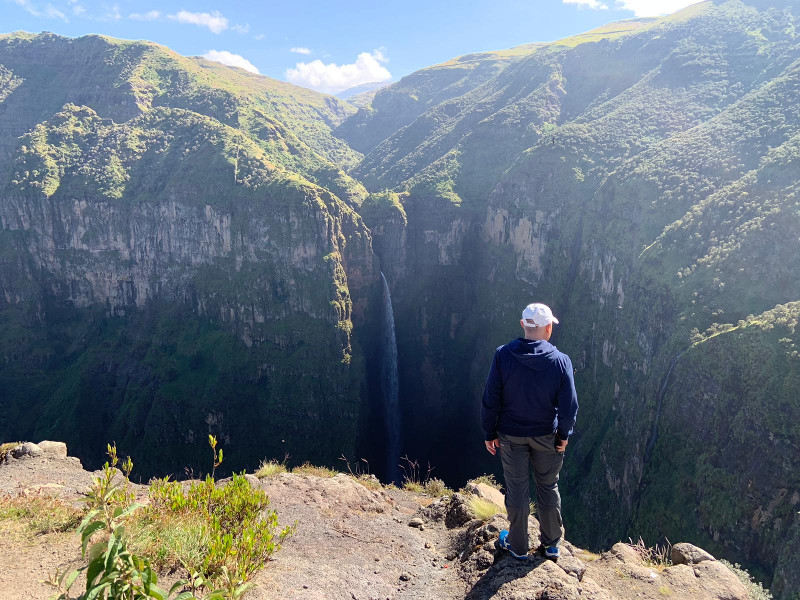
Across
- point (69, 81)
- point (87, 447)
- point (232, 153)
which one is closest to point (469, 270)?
point (232, 153)

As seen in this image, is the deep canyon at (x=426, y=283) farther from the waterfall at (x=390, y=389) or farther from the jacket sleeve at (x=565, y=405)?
the jacket sleeve at (x=565, y=405)

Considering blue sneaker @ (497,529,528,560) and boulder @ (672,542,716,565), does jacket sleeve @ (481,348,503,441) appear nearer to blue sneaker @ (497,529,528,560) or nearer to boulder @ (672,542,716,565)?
blue sneaker @ (497,529,528,560)

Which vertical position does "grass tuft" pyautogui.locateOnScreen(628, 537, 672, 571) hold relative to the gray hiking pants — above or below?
below

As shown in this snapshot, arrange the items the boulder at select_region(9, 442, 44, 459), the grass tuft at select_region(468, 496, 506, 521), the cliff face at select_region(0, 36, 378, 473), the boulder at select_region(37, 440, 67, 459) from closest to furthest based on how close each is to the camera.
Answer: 1. the grass tuft at select_region(468, 496, 506, 521)
2. the boulder at select_region(9, 442, 44, 459)
3. the boulder at select_region(37, 440, 67, 459)
4. the cliff face at select_region(0, 36, 378, 473)

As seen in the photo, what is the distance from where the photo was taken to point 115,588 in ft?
12.7

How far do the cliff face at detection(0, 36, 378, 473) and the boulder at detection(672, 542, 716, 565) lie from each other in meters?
39.0

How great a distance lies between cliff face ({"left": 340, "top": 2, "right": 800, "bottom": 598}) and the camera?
2611cm

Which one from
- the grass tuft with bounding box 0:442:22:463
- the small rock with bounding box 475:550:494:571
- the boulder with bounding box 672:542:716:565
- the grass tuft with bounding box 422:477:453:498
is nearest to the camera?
the small rock with bounding box 475:550:494:571

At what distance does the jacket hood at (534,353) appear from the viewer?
648cm

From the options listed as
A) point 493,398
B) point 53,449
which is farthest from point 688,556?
point 53,449

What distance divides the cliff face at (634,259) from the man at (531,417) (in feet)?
61.3

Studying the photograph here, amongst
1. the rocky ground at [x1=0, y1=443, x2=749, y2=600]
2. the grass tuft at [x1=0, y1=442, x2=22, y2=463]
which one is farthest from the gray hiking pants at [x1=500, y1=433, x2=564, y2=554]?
the grass tuft at [x1=0, y1=442, x2=22, y2=463]

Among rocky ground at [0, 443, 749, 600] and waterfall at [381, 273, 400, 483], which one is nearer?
rocky ground at [0, 443, 749, 600]

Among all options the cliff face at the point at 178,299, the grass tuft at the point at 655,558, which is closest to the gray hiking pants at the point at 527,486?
the grass tuft at the point at 655,558
